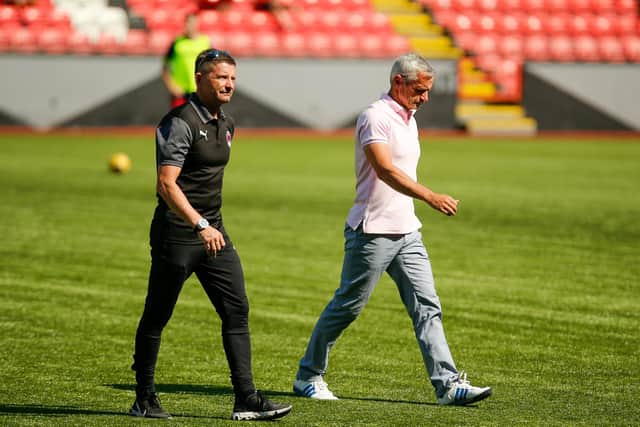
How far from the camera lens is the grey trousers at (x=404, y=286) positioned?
685cm

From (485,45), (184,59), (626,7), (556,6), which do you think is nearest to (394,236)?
(184,59)

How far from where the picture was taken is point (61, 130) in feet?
98.7

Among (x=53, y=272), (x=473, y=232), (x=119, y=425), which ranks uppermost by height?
(x=119, y=425)

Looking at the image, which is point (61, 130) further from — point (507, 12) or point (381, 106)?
point (381, 106)

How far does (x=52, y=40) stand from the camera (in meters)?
31.1

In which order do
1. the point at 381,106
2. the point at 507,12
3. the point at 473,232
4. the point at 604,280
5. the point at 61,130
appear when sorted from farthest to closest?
the point at 507,12, the point at 61,130, the point at 473,232, the point at 604,280, the point at 381,106

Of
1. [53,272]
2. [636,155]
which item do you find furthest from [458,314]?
[636,155]

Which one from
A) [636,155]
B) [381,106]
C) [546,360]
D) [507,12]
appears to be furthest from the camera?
[507,12]

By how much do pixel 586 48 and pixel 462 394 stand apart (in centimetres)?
3053

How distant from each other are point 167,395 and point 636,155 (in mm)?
21016

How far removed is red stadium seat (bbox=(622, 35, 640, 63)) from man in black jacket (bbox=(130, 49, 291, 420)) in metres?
29.9

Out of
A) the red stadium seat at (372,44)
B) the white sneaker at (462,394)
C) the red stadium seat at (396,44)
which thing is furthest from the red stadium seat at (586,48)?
the white sneaker at (462,394)

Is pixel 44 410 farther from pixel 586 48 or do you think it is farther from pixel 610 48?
pixel 610 48

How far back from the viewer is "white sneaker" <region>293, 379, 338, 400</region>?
7.03 m
